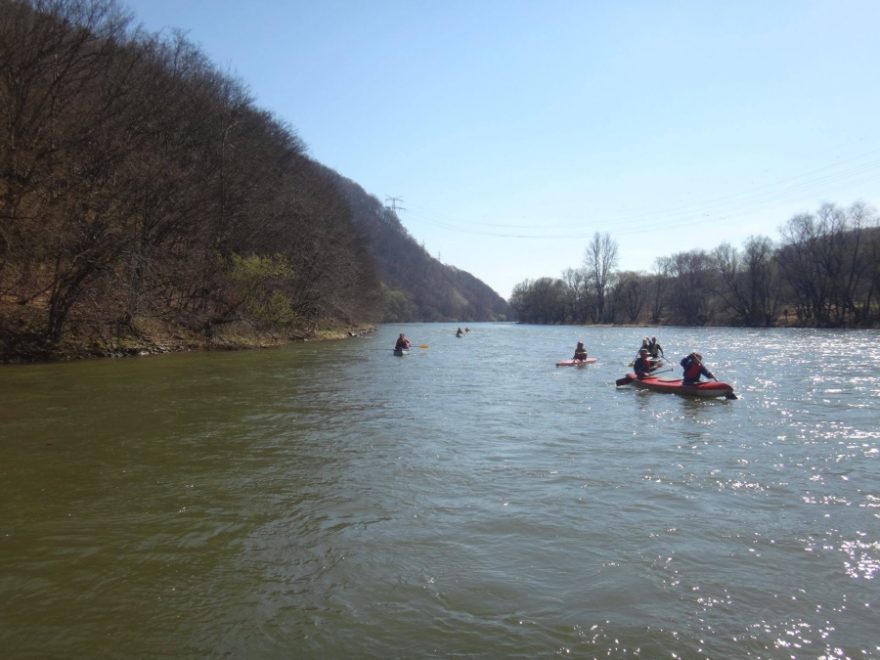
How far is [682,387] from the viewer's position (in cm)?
1595

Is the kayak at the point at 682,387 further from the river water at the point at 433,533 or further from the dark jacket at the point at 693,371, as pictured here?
the river water at the point at 433,533

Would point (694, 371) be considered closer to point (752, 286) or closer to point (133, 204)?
point (133, 204)

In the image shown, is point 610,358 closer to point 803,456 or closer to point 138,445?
point 803,456

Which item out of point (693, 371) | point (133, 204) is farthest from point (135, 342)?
point (693, 371)

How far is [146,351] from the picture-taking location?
87.1ft

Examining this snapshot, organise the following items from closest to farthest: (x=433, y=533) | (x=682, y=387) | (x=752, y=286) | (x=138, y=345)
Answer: (x=433, y=533)
(x=682, y=387)
(x=138, y=345)
(x=752, y=286)

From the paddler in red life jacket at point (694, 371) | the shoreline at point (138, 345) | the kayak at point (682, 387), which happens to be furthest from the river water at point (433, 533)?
the shoreline at point (138, 345)

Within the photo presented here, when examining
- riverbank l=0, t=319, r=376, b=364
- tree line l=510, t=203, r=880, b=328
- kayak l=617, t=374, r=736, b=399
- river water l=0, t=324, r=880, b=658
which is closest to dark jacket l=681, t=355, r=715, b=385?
kayak l=617, t=374, r=736, b=399

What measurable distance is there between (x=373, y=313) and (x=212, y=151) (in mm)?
35565

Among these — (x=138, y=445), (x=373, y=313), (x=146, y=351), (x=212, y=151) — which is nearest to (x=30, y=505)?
(x=138, y=445)

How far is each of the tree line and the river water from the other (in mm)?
71353

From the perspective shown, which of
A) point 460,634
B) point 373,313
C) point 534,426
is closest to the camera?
point 460,634

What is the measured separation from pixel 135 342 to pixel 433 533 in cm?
2527

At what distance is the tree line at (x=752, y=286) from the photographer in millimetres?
69750
